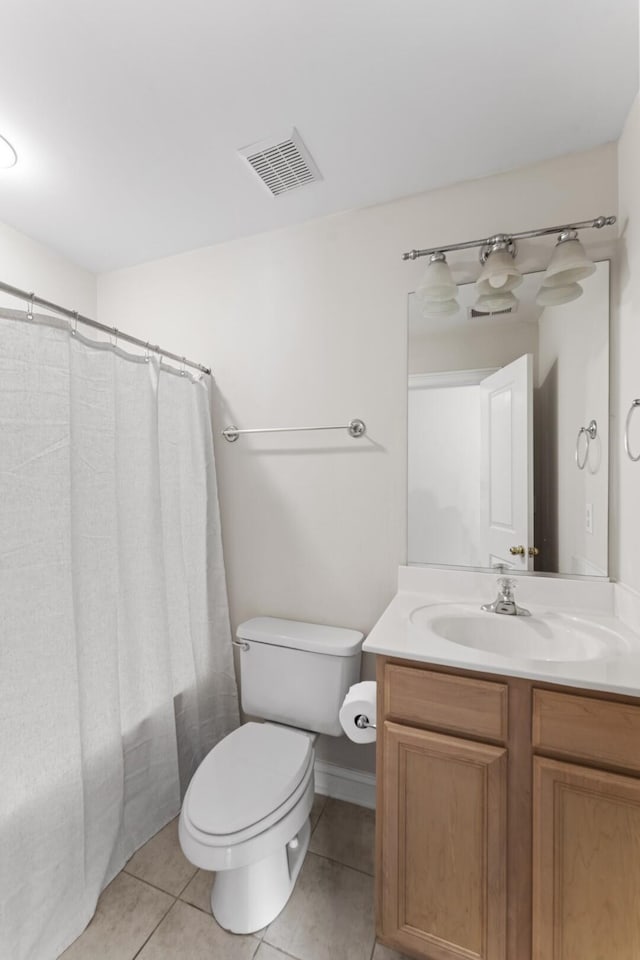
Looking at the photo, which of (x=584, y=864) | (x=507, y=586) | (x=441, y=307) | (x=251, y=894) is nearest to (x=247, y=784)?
(x=251, y=894)

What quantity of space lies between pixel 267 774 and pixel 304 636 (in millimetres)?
457

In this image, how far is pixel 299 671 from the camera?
1.59m

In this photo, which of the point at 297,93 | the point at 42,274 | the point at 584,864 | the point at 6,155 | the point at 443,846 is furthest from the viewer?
the point at 42,274

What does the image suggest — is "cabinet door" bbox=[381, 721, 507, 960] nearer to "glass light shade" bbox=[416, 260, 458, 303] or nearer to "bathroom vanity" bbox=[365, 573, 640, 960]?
"bathroom vanity" bbox=[365, 573, 640, 960]

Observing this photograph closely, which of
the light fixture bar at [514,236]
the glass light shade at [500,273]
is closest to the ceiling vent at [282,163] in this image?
the light fixture bar at [514,236]

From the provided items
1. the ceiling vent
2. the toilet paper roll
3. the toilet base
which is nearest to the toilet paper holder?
the toilet paper roll

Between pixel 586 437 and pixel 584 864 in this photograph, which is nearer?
pixel 584 864

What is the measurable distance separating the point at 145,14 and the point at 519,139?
3.65ft

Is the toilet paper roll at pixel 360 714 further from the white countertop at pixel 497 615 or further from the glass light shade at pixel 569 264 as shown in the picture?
the glass light shade at pixel 569 264

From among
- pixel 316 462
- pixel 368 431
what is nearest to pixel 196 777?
pixel 316 462

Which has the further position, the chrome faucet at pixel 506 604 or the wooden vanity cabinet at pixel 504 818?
the chrome faucet at pixel 506 604

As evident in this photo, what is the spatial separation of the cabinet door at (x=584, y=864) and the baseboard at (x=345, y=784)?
78 cm

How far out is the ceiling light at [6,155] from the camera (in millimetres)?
1364

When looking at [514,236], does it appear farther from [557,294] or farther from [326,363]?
[326,363]
